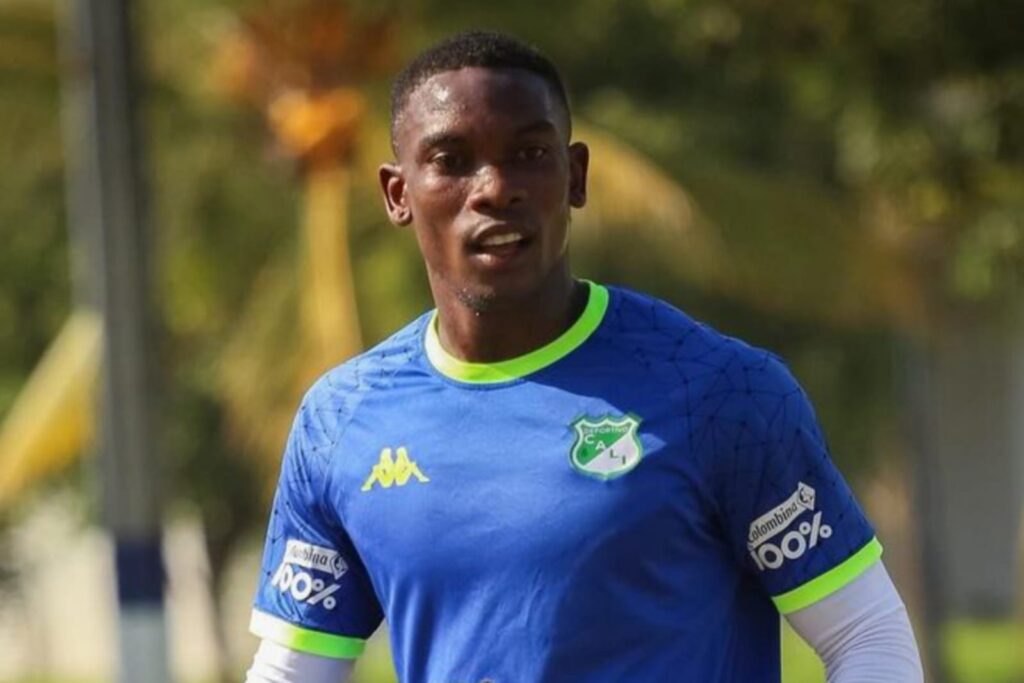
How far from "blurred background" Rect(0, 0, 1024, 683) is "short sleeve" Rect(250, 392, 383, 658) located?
7.07m

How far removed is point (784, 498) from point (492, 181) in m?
0.54

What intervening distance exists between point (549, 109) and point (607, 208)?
434 inches

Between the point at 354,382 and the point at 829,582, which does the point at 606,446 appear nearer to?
the point at 829,582

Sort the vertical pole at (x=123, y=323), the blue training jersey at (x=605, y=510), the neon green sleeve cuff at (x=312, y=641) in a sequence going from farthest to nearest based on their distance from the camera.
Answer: the vertical pole at (x=123, y=323) < the neon green sleeve cuff at (x=312, y=641) < the blue training jersey at (x=605, y=510)

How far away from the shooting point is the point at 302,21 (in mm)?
15734

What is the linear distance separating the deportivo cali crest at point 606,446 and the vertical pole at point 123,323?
8.13 m

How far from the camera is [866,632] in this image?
12.2 feet

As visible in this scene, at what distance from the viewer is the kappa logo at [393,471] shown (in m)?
3.82

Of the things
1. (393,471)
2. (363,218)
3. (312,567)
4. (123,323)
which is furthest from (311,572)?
(363,218)

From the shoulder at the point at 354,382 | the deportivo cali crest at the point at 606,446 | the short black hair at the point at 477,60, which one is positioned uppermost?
the short black hair at the point at 477,60

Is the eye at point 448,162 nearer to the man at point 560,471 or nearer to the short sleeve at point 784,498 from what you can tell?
the man at point 560,471

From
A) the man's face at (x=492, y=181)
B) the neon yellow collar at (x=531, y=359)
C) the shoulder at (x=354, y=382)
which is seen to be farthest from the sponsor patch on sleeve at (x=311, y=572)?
the man's face at (x=492, y=181)

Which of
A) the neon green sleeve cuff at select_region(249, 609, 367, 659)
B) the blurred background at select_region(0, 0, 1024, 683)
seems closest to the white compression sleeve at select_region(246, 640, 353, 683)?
the neon green sleeve cuff at select_region(249, 609, 367, 659)

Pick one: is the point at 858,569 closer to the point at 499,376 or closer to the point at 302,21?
the point at 499,376
